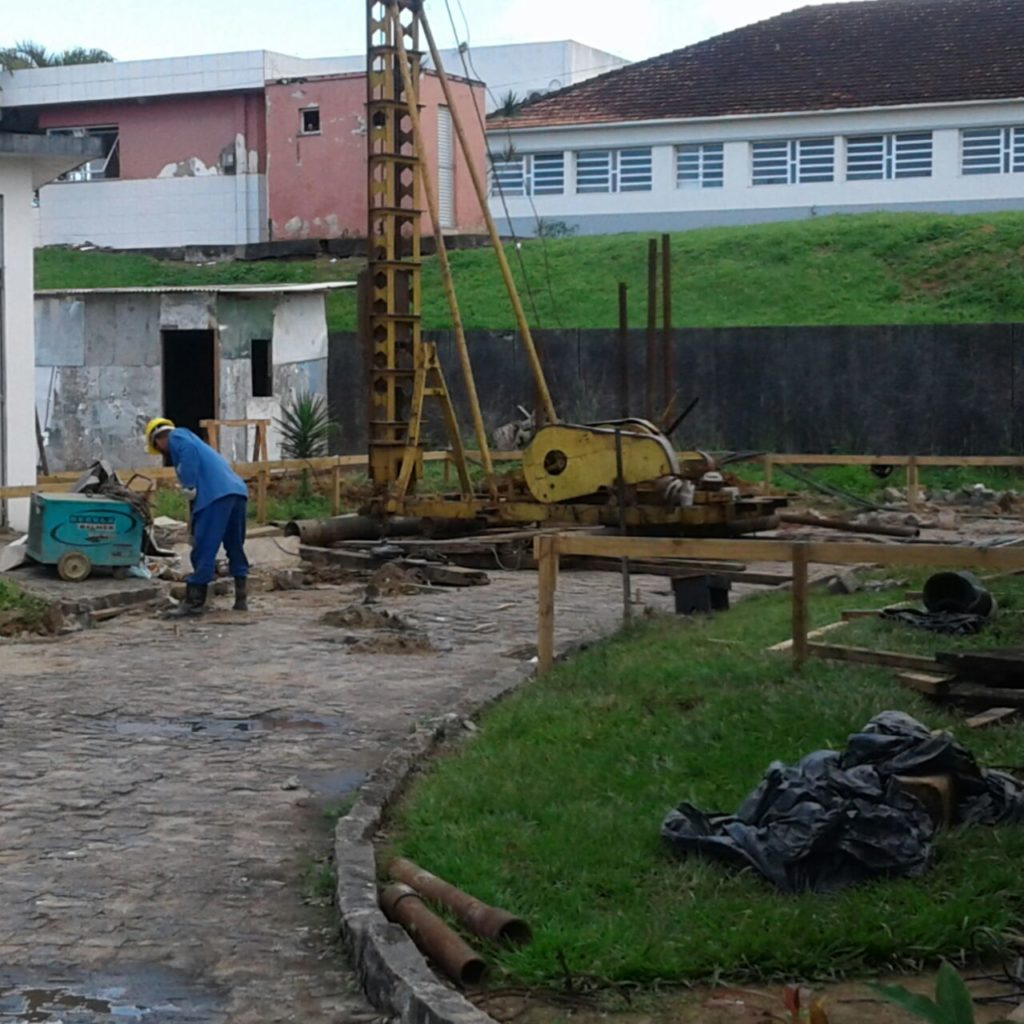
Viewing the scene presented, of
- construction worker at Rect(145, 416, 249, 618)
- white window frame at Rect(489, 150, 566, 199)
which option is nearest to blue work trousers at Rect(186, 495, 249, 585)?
construction worker at Rect(145, 416, 249, 618)

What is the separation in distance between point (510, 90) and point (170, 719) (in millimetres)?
41937

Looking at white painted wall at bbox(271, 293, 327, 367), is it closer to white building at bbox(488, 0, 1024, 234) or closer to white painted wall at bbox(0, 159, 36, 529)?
white painted wall at bbox(0, 159, 36, 529)

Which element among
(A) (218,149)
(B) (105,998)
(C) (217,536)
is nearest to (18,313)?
(C) (217,536)

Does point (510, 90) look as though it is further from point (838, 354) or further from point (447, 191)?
point (838, 354)

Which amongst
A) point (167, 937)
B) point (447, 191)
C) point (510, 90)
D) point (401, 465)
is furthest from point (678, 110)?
point (167, 937)

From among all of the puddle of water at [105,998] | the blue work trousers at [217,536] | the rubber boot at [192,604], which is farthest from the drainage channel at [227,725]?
the blue work trousers at [217,536]

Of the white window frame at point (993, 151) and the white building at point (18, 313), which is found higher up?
the white window frame at point (993, 151)

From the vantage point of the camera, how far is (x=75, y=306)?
25484 millimetres

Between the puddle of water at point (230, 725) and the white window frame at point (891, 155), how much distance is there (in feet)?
106

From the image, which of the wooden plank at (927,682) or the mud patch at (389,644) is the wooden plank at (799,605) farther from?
the mud patch at (389,644)

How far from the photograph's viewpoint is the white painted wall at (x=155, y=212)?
133 feet

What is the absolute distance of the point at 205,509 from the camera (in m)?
14.1

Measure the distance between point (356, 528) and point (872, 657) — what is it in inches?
382

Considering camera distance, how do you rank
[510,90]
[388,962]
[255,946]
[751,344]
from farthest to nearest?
[510,90] → [751,344] → [255,946] → [388,962]
